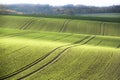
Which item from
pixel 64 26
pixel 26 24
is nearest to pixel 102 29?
pixel 64 26

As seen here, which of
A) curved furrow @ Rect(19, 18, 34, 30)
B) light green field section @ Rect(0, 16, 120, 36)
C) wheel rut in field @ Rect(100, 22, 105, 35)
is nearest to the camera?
wheel rut in field @ Rect(100, 22, 105, 35)

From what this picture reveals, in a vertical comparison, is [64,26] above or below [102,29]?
above

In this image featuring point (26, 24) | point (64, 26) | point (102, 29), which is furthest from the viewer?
point (26, 24)

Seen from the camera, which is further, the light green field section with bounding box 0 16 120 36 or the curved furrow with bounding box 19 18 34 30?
the curved furrow with bounding box 19 18 34 30

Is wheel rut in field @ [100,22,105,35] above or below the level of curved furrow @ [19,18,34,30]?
below

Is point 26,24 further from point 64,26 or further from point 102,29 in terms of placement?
point 102,29

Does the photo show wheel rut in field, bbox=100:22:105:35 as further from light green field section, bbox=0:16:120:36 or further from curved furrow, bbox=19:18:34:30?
curved furrow, bbox=19:18:34:30

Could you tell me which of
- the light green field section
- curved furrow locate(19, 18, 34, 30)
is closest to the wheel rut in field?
the light green field section

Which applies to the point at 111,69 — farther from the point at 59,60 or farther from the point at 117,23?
the point at 117,23

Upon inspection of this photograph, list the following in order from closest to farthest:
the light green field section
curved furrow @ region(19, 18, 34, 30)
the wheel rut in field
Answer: the wheel rut in field → the light green field section → curved furrow @ region(19, 18, 34, 30)

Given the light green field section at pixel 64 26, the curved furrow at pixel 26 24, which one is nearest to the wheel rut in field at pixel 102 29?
the light green field section at pixel 64 26

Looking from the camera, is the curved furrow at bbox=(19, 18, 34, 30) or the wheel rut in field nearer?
the wheel rut in field

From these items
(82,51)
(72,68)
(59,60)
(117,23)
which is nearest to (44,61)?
(59,60)
